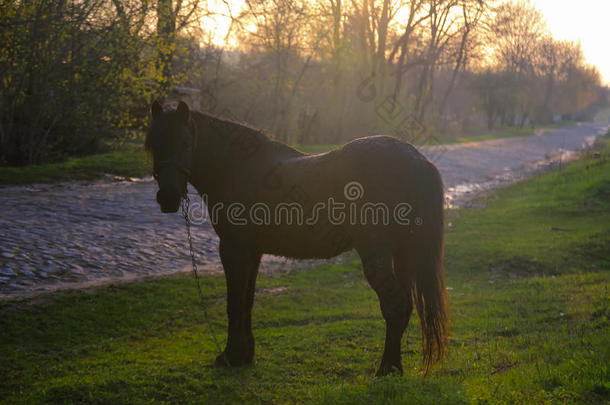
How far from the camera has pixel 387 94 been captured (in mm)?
35156

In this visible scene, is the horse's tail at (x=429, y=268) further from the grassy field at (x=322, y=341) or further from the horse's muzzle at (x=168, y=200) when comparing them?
the horse's muzzle at (x=168, y=200)

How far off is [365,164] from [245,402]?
2279mm

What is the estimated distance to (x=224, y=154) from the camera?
5.28m

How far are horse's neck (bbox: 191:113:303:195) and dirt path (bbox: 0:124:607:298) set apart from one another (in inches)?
140

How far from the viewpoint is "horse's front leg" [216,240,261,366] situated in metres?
5.06

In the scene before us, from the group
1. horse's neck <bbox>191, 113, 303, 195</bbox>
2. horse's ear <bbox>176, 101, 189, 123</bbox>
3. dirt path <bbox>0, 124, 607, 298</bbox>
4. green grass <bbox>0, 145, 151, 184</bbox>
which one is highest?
horse's ear <bbox>176, 101, 189, 123</bbox>

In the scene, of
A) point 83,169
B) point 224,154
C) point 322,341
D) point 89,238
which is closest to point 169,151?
point 224,154

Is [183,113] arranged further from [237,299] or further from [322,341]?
[322,341]

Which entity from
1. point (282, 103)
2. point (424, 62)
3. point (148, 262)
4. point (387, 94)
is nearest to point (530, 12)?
point (424, 62)

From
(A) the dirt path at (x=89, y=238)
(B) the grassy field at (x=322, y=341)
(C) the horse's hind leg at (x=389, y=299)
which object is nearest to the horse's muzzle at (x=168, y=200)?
(B) the grassy field at (x=322, y=341)

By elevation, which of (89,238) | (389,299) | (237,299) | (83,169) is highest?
(83,169)

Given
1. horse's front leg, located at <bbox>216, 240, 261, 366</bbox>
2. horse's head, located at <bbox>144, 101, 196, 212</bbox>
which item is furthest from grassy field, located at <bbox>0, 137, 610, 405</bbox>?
horse's head, located at <bbox>144, 101, 196, 212</bbox>

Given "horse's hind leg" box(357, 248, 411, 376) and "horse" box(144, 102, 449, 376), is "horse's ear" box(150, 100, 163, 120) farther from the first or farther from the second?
"horse's hind leg" box(357, 248, 411, 376)

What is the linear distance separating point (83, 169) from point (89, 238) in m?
7.48
